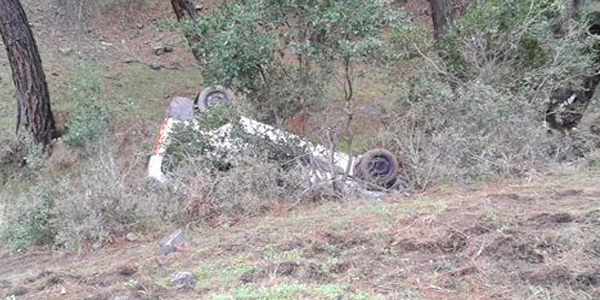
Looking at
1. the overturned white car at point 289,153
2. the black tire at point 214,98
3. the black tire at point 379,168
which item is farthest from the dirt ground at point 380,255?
the black tire at point 214,98

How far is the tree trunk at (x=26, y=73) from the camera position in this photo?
10320 mm

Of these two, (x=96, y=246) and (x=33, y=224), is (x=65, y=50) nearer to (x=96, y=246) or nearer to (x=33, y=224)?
(x=33, y=224)

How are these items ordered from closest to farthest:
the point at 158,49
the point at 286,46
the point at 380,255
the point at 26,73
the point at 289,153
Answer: the point at 380,255 < the point at 286,46 < the point at 289,153 < the point at 26,73 < the point at 158,49

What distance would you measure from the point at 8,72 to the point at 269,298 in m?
10.5

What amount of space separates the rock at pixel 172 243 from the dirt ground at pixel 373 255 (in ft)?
0.23

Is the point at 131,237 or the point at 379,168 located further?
the point at 379,168

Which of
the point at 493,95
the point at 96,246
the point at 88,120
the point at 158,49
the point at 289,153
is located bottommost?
the point at 96,246

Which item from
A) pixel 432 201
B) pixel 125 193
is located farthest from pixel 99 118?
pixel 432 201

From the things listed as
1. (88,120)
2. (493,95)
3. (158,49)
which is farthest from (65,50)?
(493,95)

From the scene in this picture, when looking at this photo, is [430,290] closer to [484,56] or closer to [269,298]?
[269,298]

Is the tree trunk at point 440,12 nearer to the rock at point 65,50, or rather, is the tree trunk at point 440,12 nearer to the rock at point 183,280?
the rock at point 65,50

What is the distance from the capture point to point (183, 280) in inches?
181

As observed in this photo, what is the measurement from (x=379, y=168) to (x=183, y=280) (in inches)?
146

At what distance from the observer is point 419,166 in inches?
293
